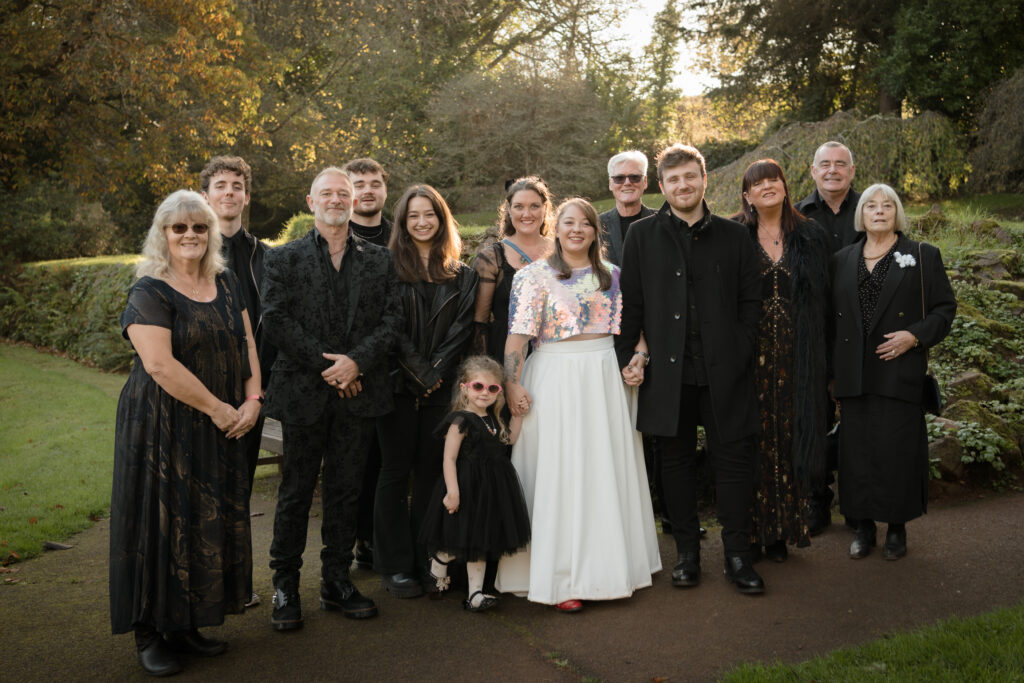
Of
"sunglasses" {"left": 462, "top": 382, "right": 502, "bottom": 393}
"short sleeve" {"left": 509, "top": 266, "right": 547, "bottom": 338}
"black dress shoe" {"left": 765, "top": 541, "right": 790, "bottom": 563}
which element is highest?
"short sleeve" {"left": 509, "top": 266, "right": 547, "bottom": 338}

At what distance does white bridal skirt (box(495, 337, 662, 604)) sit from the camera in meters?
4.34

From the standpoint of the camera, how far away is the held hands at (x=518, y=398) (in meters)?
4.49

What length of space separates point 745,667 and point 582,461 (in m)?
1.27

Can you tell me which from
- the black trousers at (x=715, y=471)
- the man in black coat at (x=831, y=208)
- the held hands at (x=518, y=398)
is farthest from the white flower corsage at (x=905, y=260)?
the held hands at (x=518, y=398)

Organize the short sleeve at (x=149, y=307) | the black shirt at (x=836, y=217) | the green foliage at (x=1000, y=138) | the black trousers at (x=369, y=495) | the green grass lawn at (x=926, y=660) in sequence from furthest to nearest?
1. the green foliage at (x=1000, y=138)
2. the black shirt at (x=836, y=217)
3. the black trousers at (x=369, y=495)
4. the short sleeve at (x=149, y=307)
5. the green grass lawn at (x=926, y=660)

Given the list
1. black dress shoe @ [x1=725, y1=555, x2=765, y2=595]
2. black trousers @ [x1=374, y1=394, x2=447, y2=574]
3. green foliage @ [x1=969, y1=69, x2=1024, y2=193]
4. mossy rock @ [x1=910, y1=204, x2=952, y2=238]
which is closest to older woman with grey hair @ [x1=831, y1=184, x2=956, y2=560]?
black dress shoe @ [x1=725, y1=555, x2=765, y2=595]

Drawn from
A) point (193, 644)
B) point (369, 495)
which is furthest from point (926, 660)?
point (193, 644)

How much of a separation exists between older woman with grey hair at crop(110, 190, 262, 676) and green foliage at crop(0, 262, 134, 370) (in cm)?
1116

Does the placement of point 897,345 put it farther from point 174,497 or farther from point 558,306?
point 174,497

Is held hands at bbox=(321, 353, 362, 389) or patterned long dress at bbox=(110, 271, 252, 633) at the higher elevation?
held hands at bbox=(321, 353, 362, 389)

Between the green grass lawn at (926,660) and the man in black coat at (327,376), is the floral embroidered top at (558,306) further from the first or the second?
the green grass lawn at (926,660)

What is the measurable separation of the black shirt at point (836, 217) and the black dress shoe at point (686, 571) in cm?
222

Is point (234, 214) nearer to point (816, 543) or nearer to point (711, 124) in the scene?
point (816, 543)

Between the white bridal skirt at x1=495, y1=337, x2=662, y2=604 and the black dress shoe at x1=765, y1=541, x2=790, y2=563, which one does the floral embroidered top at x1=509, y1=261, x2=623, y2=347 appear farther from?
the black dress shoe at x1=765, y1=541, x2=790, y2=563
